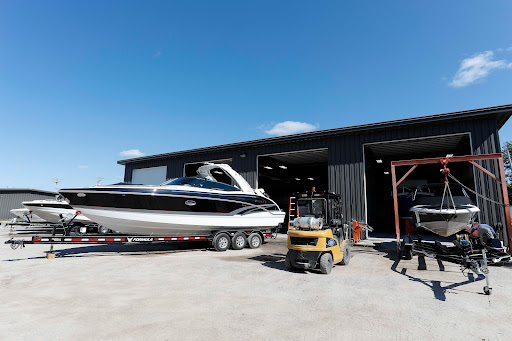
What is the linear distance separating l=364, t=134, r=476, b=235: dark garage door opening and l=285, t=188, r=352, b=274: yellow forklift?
325 inches

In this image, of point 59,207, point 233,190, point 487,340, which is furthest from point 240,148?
point 487,340

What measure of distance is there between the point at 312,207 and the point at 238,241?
3683mm

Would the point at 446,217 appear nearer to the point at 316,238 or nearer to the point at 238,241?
the point at 316,238

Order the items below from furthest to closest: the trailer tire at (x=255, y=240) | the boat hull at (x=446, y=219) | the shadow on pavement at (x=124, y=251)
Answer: the trailer tire at (x=255, y=240), the shadow on pavement at (x=124, y=251), the boat hull at (x=446, y=219)

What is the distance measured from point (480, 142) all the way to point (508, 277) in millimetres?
7103

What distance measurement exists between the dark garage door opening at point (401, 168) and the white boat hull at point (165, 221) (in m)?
8.48

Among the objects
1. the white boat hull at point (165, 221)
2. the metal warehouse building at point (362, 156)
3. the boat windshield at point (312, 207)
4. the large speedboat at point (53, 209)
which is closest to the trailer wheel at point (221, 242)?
the white boat hull at point (165, 221)

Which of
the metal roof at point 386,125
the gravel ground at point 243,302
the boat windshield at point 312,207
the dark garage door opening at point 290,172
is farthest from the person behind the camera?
the dark garage door opening at point 290,172

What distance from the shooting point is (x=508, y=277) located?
19.9 ft

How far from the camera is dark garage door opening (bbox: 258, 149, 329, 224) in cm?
1762

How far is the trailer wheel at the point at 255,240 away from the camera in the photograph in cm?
1011

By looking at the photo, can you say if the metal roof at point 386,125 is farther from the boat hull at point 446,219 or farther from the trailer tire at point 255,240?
the trailer tire at point 255,240

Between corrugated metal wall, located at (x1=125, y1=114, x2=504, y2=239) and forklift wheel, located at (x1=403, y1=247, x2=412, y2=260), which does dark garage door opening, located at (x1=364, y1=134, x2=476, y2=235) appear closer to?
corrugated metal wall, located at (x1=125, y1=114, x2=504, y2=239)

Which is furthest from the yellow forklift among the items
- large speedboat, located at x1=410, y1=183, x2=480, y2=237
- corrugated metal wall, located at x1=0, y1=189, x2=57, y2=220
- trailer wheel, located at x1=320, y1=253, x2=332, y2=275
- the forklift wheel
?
corrugated metal wall, located at x1=0, y1=189, x2=57, y2=220
